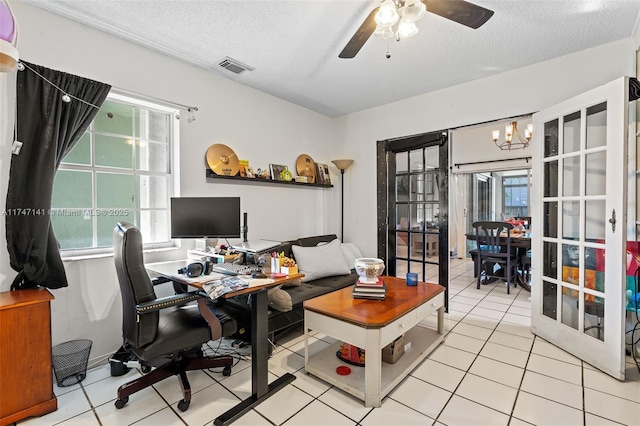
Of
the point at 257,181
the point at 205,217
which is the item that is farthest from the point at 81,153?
the point at 257,181

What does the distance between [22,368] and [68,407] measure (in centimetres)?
37

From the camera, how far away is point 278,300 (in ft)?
8.16

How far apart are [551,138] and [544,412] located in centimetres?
224

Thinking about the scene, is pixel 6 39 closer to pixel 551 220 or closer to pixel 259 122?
pixel 259 122

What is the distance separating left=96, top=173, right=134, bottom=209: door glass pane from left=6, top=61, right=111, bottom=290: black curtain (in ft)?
1.30

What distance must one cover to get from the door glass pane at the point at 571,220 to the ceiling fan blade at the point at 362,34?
7.17 ft

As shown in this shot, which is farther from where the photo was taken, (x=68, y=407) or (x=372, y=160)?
(x=372, y=160)

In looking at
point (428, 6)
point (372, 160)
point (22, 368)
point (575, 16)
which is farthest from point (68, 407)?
point (575, 16)

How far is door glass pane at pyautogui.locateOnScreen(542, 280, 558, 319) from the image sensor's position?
105 inches

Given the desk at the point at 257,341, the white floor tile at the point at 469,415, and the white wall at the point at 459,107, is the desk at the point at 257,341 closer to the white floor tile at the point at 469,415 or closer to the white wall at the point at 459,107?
the white floor tile at the point at 469,415

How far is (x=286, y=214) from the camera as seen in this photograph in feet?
12.8

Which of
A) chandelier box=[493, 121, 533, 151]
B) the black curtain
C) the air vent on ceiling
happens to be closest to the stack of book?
the black curtain

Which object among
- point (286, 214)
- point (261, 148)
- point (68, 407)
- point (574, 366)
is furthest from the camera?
point (286, 214)

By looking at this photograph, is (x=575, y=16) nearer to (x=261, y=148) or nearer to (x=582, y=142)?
(x=582, y=142)
